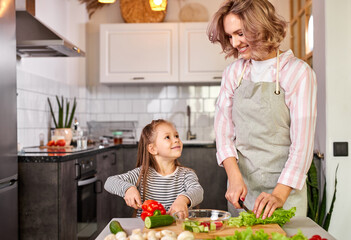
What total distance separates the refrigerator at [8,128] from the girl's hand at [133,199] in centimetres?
100

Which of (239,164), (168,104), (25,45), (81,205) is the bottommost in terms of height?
(81,205)

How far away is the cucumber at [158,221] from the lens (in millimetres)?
1378

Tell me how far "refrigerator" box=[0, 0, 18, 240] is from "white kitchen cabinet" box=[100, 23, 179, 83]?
241 centimetres

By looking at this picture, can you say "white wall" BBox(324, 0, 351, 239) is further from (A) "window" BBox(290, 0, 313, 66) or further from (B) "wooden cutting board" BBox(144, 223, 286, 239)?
(B) "wooden cutting board" BBox(144, 223, 286, 239)

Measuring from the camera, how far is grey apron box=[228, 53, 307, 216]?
1.83 m

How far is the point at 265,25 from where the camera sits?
169 cm

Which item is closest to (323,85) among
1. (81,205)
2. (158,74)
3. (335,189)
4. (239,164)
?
(335,189)

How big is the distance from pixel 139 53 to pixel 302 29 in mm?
1746

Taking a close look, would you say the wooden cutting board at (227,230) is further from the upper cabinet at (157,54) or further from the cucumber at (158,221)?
the upper cabinet at (157,54)

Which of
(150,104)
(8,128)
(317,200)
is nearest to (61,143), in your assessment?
(8,128)

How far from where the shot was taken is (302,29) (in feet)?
14.5

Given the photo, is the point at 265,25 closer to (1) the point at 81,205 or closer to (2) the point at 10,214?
(2) the point at 10,214

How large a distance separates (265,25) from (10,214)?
1.81m

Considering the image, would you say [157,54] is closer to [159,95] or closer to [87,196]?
[159,95]
